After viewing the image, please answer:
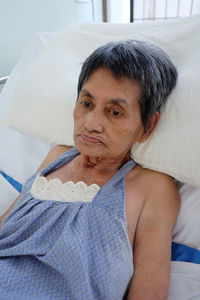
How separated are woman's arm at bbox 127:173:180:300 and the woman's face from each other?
0.58 feet

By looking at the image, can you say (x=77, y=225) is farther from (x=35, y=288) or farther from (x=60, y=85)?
(x=60, y=85)

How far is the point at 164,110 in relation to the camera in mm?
863

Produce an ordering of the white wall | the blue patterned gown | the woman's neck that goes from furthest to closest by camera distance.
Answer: the white wall
the woman's neck
the blue patterned gown

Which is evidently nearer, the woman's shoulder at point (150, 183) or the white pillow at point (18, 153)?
the woman's shoulder at point (150, 183)

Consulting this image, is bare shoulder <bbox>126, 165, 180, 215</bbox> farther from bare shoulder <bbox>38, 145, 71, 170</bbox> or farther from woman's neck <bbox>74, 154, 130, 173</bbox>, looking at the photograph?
bare shoulder <bbox>38, 145, 71, 170</bbox>

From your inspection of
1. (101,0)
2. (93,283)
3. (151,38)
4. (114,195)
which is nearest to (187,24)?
(151,38)

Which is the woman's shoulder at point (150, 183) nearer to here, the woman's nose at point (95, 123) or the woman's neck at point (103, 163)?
the woman's neck at point (103, 163)

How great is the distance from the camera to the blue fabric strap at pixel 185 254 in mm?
813

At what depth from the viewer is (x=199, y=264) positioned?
789mm

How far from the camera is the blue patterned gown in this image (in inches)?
26.4

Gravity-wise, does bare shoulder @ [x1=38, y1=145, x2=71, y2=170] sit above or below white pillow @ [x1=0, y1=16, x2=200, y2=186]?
below

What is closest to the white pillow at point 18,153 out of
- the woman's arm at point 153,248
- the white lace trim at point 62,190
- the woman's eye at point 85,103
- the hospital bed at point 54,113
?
the hospital bed at point 54,113

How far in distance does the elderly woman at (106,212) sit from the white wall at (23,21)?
1.21 meters

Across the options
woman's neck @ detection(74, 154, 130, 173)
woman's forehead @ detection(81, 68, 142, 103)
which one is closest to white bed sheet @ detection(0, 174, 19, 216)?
woman's neck @ detection(74, 154, 130, 173)
